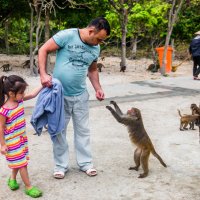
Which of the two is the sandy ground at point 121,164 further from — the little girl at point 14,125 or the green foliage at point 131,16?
the green foliage at point 131,16

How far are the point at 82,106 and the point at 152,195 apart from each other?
1.24m

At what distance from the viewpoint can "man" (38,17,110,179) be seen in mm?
4270

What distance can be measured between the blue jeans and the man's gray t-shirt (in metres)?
0.15

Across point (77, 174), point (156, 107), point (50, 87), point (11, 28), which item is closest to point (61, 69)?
point (50, 87)

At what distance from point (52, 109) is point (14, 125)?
17.2 inches

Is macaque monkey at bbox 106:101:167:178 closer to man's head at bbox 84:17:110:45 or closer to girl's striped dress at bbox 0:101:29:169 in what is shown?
man's head at bbox 84:17:110:45

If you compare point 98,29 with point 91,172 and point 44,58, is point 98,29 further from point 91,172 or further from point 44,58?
point 91,172

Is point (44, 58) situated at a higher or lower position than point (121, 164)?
higher

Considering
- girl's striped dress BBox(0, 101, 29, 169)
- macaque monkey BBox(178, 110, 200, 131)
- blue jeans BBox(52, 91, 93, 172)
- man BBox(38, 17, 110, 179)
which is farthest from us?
macaque monkey BBox(178, 110, 200, 131)

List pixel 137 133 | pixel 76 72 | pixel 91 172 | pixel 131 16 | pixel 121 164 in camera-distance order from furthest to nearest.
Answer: pixel 131 16 → pixel 121 164 → pixel 137 133 → pixel 91 172 → pixel 76 72

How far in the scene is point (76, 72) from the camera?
14.5 feet

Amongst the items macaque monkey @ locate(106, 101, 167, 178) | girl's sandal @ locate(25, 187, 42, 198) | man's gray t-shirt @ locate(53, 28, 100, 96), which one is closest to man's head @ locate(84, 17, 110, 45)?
man's gray t-shirt @ locate(53, 28, 100, 96)

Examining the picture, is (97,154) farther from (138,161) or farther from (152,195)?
(152,195)

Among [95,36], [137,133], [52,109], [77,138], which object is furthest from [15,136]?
[137,133]
